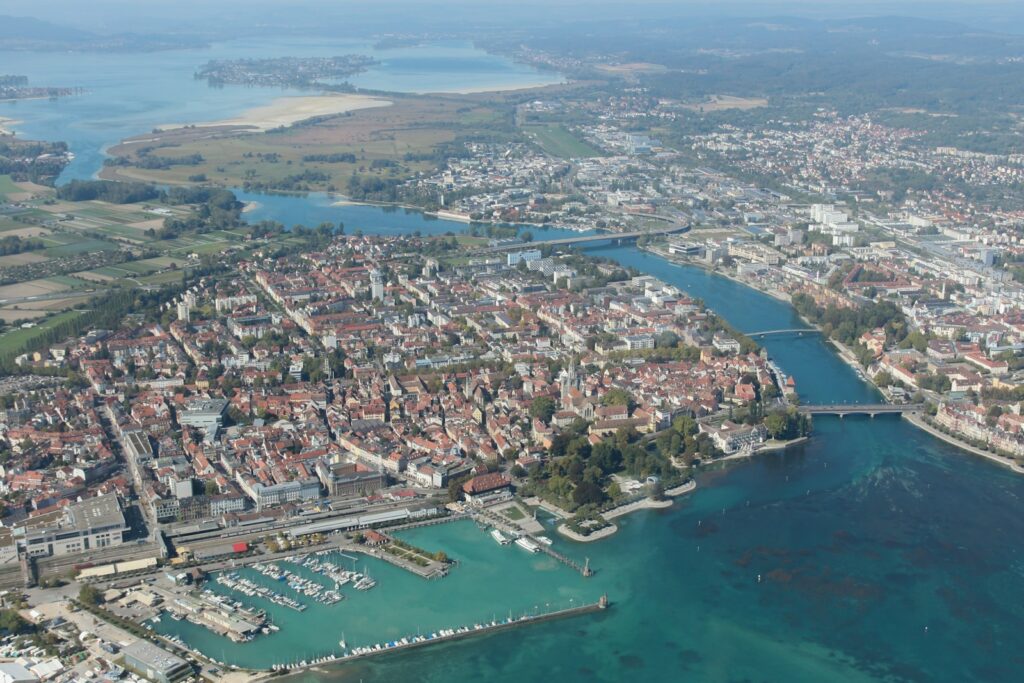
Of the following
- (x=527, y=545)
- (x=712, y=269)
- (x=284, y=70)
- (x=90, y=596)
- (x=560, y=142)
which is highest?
(x=284, y=70)

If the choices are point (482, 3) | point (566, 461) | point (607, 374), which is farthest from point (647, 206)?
point (482, 3)

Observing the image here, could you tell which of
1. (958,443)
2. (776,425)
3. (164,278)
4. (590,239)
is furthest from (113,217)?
(958,443)

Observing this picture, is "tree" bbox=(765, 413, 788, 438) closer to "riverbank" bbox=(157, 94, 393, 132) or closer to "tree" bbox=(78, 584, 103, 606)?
"tree" bbox=(78, 584, 103, 606)

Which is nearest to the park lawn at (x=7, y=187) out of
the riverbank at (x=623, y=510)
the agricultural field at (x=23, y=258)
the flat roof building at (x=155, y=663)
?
the agricultural field at (x=23, y=258)

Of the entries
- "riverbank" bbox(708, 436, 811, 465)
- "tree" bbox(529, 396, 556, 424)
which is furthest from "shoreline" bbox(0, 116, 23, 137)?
"riverbank" bbox(708, 436, 811, 465)

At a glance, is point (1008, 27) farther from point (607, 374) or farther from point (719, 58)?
point (607, 374)

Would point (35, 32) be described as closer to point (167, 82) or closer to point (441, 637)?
point (167, 82)
